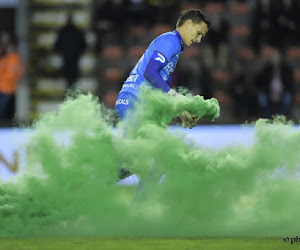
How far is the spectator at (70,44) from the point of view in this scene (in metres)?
14.7

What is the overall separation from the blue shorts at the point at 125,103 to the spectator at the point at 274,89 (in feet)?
23.6

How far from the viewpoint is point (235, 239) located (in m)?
6.46

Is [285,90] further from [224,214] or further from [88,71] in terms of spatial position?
[224,214]

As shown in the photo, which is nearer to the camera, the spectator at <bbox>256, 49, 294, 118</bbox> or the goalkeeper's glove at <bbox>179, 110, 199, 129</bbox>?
the goalkeeper's glove at <bbox>179, 110, 199, 129</bbox>

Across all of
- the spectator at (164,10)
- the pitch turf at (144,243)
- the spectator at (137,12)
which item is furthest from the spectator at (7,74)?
the pitch turf at (144,243)

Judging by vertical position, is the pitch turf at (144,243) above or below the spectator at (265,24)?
below

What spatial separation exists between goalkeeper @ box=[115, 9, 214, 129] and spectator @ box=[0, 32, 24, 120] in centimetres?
794

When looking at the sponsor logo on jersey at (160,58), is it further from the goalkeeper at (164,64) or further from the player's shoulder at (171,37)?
the player's shoulder at (171,37)

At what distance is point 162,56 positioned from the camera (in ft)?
22.8

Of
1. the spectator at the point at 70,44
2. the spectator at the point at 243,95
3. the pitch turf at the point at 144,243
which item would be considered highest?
the spectator at the point at 70,44

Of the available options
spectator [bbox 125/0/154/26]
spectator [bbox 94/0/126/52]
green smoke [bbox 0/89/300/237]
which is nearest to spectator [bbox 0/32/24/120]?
spectator [bbox 94/0/126/52]

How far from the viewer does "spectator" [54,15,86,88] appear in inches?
578

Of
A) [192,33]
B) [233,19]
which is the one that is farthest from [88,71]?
[192,33]

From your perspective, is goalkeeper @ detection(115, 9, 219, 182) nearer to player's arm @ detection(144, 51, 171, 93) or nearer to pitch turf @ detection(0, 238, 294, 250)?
player's arm @ detection(144, 51, 171, 93)
